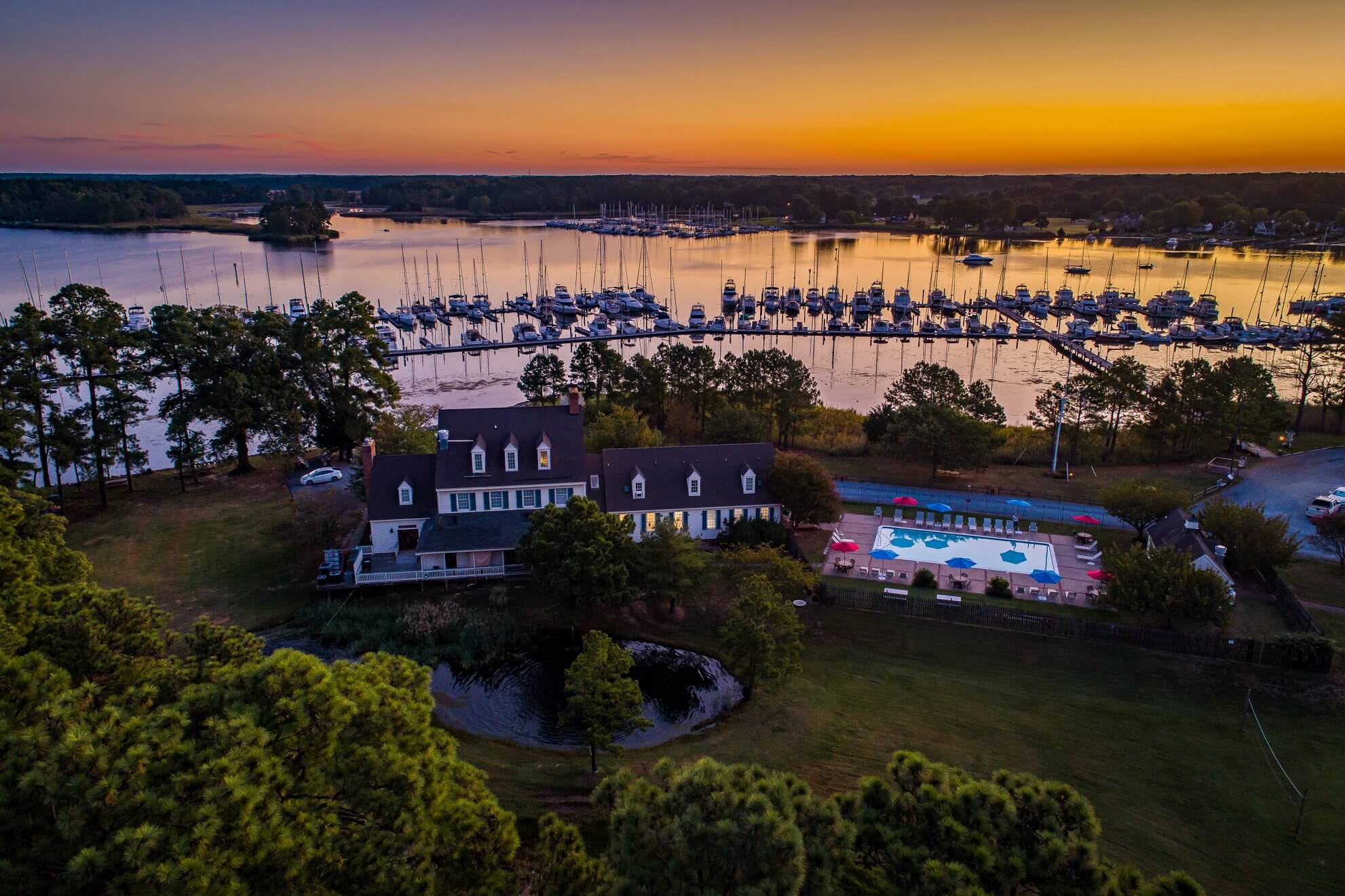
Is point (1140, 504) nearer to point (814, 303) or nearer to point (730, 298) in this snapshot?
point (814, 303)

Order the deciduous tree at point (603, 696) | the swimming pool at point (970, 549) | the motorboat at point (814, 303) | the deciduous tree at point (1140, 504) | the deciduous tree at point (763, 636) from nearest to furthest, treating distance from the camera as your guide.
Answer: the deciduous tree at point (603, 696) < the deciduous tree at point (763, 636) < the swimming pool at point (970, 549) < the deciduous tree at point (1140, 504) < the motorboat at point (814, 303)

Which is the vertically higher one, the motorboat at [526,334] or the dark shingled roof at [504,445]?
the dark shingled roof at [504,445]

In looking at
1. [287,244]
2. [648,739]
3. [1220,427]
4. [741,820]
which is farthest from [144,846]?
[287,244]

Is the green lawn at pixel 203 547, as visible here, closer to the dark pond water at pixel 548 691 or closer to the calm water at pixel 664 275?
the dark pond water at pixel 548 691

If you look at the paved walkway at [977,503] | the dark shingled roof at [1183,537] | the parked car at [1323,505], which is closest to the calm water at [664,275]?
the paved walkway at [977,503]

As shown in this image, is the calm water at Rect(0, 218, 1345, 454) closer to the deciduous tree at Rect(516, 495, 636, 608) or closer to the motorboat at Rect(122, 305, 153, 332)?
the motorboat at Rect(122, 305, 153, 332)

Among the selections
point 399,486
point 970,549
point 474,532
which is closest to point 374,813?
point 474,532
